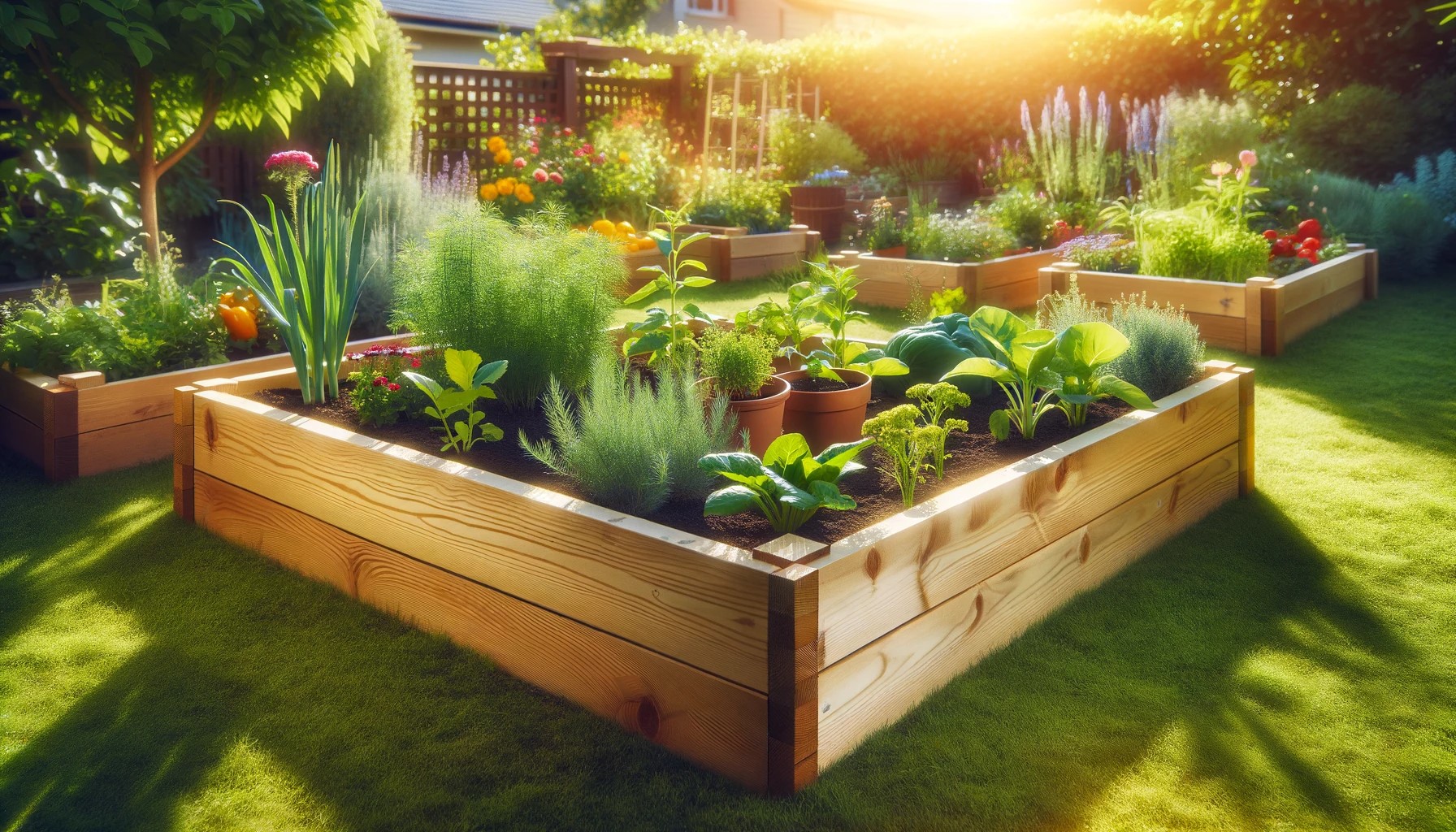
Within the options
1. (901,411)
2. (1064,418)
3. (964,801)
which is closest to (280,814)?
(964,801)

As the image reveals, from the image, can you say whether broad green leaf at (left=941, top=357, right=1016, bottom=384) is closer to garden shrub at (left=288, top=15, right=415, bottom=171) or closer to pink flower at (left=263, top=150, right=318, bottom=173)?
pink flower at (left=263, top=150, right=318, bottom=173)

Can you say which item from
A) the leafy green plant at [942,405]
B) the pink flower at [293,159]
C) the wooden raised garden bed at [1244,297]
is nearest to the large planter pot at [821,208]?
the wooden raised garden bed at [1244,297]

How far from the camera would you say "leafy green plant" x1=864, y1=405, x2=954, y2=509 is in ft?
7.26

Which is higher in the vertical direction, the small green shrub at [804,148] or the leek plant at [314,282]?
the small green shrub at [804,148]

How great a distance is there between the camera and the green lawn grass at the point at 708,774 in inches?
69.9

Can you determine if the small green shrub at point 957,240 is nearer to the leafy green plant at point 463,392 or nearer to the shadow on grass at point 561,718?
the shadow on grass at point 561,718

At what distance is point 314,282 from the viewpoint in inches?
112

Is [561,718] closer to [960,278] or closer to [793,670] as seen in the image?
[793,670]

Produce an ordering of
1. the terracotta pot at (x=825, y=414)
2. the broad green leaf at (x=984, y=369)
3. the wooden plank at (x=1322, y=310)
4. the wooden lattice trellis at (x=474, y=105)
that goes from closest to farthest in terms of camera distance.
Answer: the broad green leaf at (x=984, y=369) → the terracotta pot at (x=825, y=414) → the wooden plank at (x=1322, y=310) → the wooden lattice trellis at (x=474, y=105)

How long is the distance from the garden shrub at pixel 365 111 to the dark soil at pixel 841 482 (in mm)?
4571

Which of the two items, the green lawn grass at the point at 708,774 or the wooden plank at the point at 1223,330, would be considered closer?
the green lawn grass at the point at 708,774

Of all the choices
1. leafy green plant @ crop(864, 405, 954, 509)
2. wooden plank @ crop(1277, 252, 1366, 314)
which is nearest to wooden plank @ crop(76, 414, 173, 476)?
leafy green plant @ crop(864, 405, 954, 509)

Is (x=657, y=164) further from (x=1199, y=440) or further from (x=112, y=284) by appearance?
(x=1199, y=440)

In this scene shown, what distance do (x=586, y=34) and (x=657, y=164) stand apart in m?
13.8
